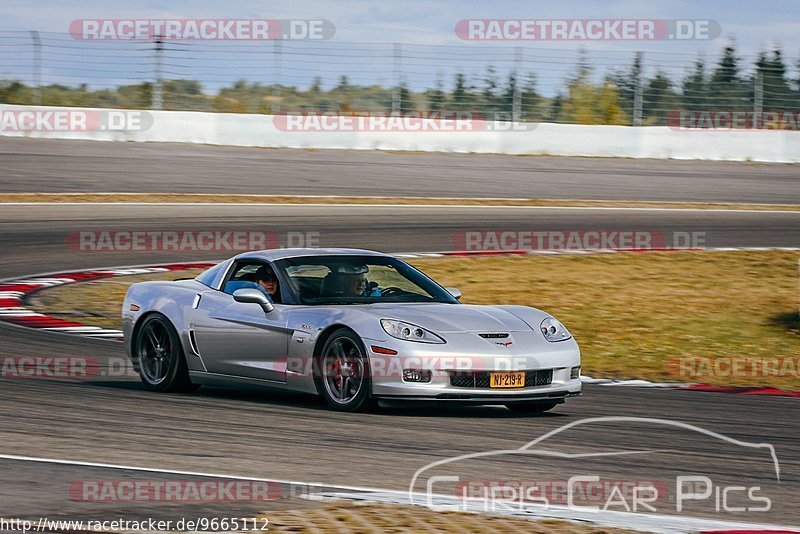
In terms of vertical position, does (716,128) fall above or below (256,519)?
above

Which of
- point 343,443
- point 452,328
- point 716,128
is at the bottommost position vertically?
point 343,443

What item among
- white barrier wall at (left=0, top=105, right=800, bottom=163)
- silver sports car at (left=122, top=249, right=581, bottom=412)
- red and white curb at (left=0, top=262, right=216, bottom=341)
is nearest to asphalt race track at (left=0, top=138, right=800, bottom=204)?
white barrier wall at (left=0, top=105, right=800, bottom=163)

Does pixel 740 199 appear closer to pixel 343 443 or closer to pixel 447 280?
pixel 447 280

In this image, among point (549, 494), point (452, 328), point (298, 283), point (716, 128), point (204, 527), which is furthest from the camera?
point (716, 128)

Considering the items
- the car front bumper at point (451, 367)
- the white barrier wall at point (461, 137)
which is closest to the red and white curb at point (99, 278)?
the car front bumper at point (451, 367)

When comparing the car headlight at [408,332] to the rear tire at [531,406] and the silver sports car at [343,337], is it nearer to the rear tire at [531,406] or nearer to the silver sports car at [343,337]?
the silver sports car at [343,337]

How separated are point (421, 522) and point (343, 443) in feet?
6.13

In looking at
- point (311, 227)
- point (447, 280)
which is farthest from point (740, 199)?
point (447, 280)

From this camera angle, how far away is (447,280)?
Result: 49.8 ft

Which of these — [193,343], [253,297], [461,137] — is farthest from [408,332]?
[461,137]

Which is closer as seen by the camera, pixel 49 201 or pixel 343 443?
pixel 343 443

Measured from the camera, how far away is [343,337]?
7.53 metres

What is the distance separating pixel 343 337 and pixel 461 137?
65.0 ft

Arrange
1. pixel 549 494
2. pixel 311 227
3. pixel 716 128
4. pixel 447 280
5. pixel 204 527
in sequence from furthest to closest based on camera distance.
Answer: pixel 716 128
pixel 311 227
pixel 447 280
pixel 549 494
pixel 204 527
